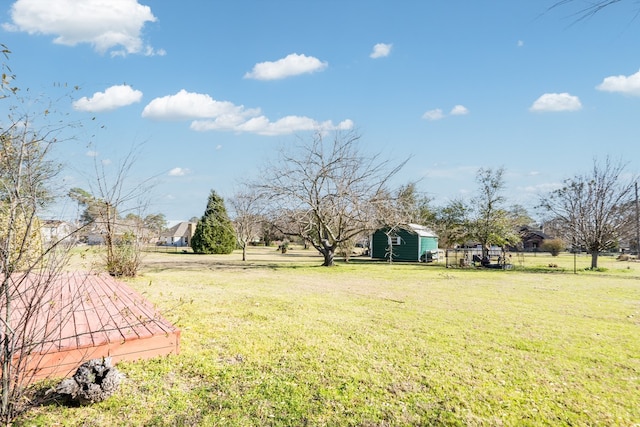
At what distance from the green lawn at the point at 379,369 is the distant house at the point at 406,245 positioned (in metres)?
16.1

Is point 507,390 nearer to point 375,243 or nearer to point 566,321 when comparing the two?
point 566,321

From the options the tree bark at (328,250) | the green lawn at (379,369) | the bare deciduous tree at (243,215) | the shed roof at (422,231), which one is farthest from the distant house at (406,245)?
the green lawn at (379,369)

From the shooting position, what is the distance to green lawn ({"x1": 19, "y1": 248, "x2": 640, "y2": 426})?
2914 mm

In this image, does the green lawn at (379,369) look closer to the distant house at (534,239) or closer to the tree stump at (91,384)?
the tree stump at (91,384)

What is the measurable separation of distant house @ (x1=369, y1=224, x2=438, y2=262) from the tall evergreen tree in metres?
12.1

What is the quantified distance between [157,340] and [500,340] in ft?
14.5

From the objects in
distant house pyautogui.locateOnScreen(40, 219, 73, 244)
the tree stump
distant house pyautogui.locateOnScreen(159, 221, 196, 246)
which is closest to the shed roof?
the tree stump

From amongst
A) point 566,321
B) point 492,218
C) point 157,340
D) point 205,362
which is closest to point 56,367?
point 157,340

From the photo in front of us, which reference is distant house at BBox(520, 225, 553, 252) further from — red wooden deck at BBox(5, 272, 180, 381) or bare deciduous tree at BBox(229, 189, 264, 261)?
red wooden deck at BBox(5, 272, 180, 381)

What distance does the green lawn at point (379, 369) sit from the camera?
115 inches

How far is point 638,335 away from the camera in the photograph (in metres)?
5.60

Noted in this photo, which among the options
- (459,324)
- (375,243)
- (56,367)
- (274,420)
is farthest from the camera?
(375,243)

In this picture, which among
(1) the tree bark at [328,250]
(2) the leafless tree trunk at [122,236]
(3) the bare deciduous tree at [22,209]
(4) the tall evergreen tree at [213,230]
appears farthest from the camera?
(4) the tall evergreen tree at [213,230]

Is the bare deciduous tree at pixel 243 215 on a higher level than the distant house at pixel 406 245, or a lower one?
higher
